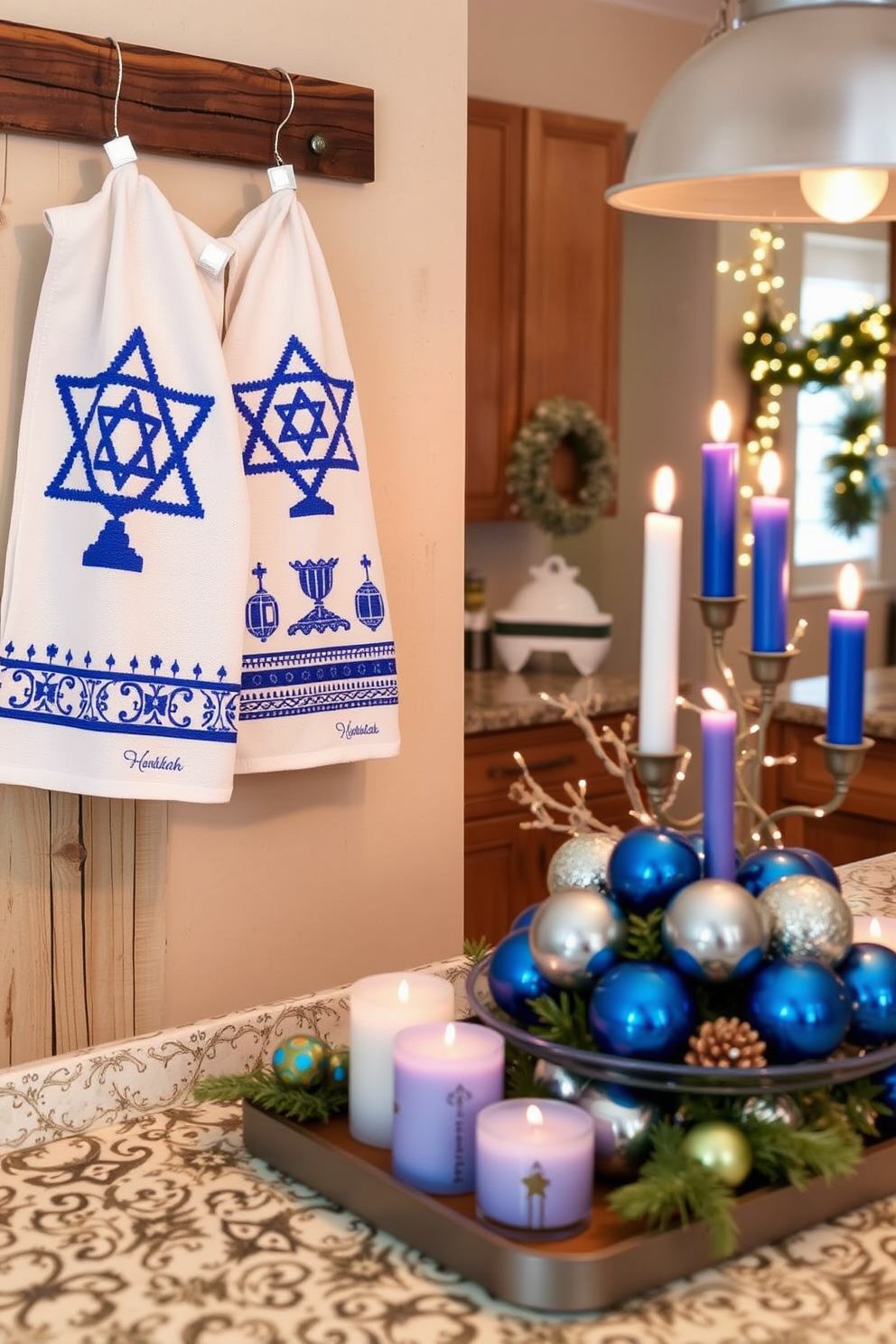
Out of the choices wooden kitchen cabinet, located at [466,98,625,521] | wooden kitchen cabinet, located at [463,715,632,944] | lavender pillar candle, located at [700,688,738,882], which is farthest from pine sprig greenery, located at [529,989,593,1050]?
wooden kitchen cabinet, located at [466,98,625,521]

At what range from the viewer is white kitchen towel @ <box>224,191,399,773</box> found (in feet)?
5.30

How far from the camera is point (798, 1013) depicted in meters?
0.99

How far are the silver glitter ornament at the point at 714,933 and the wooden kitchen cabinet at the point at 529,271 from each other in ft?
8.79

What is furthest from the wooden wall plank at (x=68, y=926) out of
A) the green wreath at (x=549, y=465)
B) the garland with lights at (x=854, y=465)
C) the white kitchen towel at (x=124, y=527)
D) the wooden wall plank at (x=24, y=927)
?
the garland with lights at (x=854, y=465)

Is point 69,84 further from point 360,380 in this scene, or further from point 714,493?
point 714,493

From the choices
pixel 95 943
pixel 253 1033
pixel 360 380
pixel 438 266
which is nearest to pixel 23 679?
pixel 95 943

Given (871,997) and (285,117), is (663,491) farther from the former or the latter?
(285,117)

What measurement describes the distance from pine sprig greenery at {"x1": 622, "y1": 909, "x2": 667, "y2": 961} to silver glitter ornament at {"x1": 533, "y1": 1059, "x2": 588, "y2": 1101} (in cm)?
9

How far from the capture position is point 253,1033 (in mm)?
1320

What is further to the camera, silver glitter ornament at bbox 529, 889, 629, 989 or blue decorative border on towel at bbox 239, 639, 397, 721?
blue decorative border on towel at bbox 239, 639, 397, 721

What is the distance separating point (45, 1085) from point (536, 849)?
2280mm

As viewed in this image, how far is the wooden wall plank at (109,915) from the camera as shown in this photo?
1652mm

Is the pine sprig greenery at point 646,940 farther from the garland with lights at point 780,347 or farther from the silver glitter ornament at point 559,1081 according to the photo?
the garland with lights at point 780,347

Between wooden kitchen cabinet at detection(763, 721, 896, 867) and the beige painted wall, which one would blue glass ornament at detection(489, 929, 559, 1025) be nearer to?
the beige painted wall
